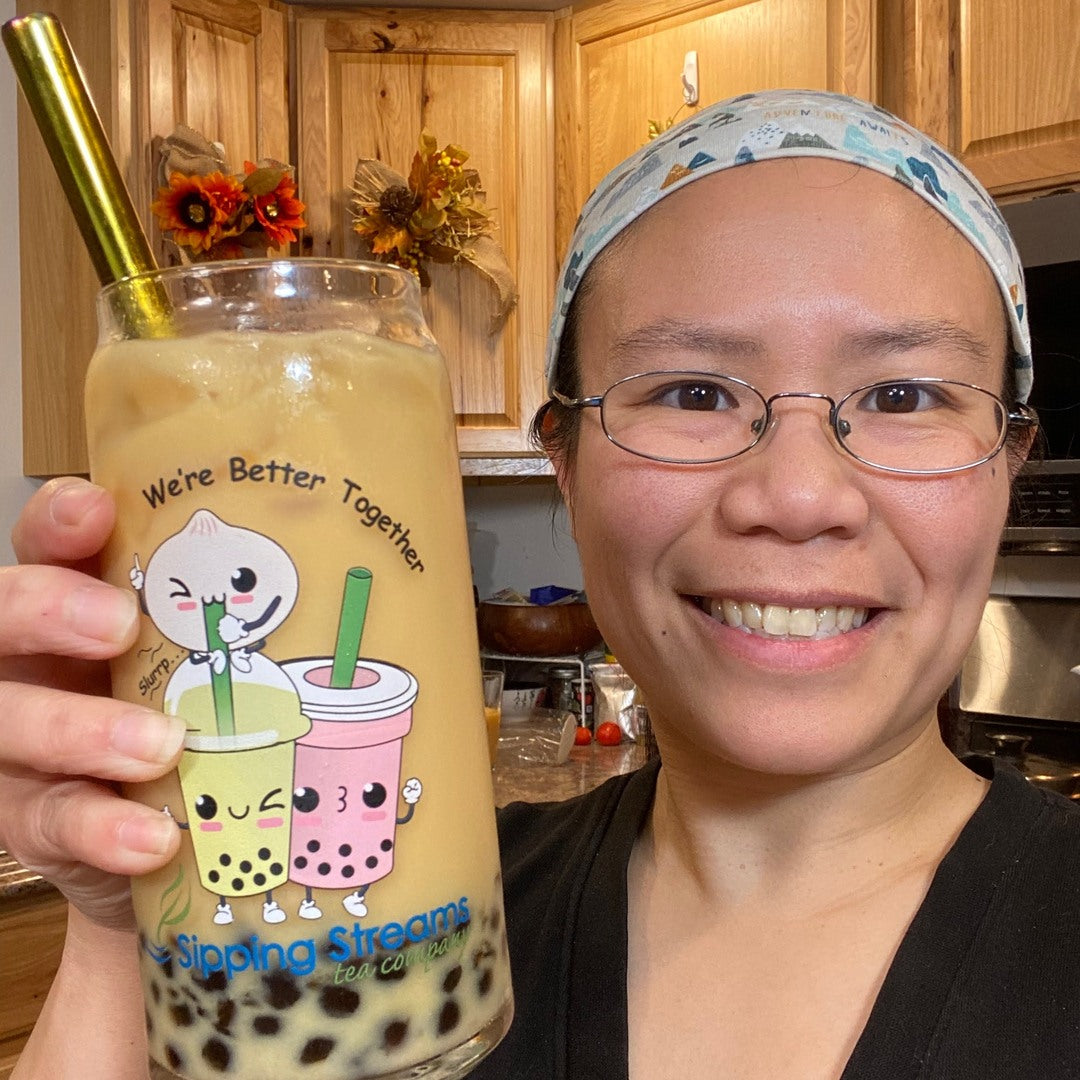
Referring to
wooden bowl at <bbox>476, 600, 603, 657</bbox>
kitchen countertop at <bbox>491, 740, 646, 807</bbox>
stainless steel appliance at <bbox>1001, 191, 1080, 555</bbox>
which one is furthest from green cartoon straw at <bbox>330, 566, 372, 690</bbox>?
wooden bowl at <bbox>476, 600, 603, 657</bbox>

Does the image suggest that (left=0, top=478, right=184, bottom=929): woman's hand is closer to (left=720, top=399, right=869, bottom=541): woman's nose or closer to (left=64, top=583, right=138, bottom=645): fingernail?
(left=64, top=583, right=138, bottom=645): fingernail

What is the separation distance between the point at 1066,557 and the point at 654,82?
1398 mm

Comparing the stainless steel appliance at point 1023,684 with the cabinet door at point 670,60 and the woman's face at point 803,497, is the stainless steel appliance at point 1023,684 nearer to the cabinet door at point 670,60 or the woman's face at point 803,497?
the cabinet door at point 670,60

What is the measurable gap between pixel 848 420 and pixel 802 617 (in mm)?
153

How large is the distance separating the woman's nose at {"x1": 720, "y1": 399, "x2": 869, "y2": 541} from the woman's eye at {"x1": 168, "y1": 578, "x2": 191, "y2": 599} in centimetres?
40

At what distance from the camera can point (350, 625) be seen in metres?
0.52

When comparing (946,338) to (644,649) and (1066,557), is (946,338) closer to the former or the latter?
(644,649)

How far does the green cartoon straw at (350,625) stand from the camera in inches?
20.2

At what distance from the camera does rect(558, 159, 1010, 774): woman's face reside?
780 mm

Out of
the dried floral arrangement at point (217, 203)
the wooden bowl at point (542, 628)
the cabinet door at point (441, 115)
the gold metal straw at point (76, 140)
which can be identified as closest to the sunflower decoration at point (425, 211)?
the cabinet door at point (441, 115)

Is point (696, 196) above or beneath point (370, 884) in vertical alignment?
above

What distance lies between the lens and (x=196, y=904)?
0.52 metres

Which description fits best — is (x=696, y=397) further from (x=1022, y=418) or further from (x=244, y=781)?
(x=244, y=781)

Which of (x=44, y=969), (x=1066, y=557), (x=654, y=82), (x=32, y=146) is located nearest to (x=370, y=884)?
(x=44, y=969)
